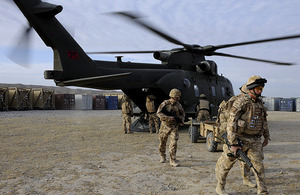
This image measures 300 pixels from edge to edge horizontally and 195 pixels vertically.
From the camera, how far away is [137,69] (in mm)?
9984

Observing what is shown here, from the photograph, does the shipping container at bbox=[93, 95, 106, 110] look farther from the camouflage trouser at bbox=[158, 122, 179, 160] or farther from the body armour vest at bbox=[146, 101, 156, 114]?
the camouflage trouser at bbox=[158, 122, 179, 160]

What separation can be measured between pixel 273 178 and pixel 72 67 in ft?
20.5

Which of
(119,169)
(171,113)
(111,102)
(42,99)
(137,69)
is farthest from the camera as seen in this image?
(111,102)

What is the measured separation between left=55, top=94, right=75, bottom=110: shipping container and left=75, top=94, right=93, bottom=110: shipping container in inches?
21.4

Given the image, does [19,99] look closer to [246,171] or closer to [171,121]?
[171,121]

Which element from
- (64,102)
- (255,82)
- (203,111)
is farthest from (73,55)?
(64,102)

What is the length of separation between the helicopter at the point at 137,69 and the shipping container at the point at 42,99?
19.7 meters

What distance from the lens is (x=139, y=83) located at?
9898 mm

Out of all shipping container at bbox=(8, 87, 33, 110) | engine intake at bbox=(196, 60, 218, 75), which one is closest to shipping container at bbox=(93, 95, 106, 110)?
shipping container at bbox=(8, 87, 33, 110)

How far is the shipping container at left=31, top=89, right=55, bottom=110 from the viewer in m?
28.2

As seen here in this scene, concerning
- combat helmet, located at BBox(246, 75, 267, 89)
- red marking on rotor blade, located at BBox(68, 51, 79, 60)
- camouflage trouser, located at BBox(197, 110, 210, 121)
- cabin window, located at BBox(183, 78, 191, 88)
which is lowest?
camouflage trouser, located at BBox(197, 110, 210, 121)

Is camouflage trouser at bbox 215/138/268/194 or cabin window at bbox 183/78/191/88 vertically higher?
cabin window at bbox 183/78/191/88

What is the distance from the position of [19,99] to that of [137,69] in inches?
824

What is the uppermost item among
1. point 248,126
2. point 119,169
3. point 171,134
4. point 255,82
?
point 255,82
